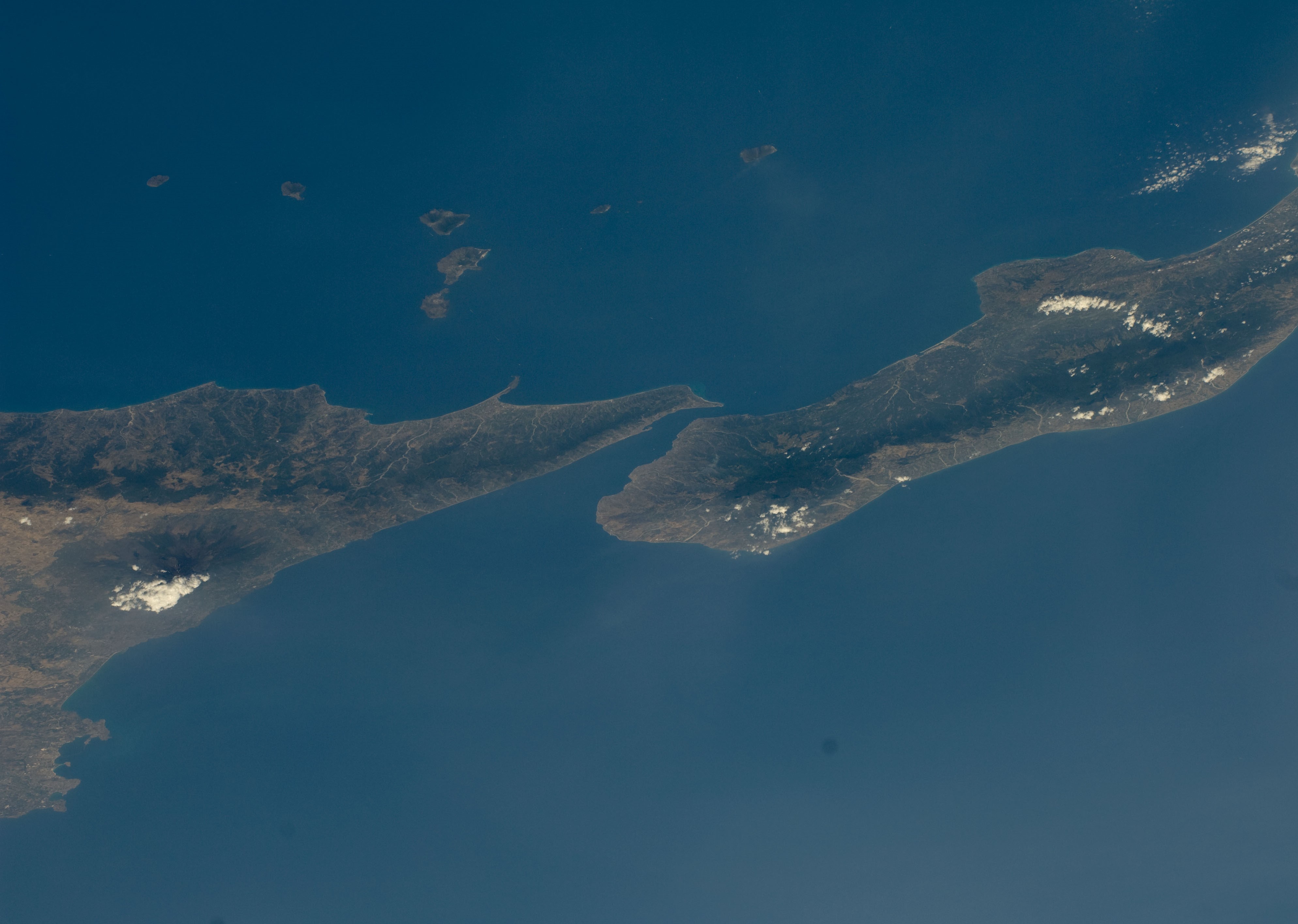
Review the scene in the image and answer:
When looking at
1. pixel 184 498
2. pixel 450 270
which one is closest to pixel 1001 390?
pixel 450 270

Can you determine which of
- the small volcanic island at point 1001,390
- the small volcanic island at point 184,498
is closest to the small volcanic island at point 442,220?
the small volcanic island at point 184,498

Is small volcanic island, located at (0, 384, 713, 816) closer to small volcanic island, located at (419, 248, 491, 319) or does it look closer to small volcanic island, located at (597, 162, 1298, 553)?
small volcanic island, located at (597, 162, 1298, 553)

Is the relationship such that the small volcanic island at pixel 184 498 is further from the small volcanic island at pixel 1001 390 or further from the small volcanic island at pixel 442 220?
the small volcanic island at pixel 442 220

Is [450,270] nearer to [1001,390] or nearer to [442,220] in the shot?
[442,220]

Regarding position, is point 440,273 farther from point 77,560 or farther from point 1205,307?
point 1205,307

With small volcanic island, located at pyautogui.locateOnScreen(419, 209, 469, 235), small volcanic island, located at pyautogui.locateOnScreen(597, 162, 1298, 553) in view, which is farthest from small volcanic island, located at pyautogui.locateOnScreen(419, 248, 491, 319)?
small volcanic island, located at pyautogui.locateOnScreen(597, 162, 1298, 553)
